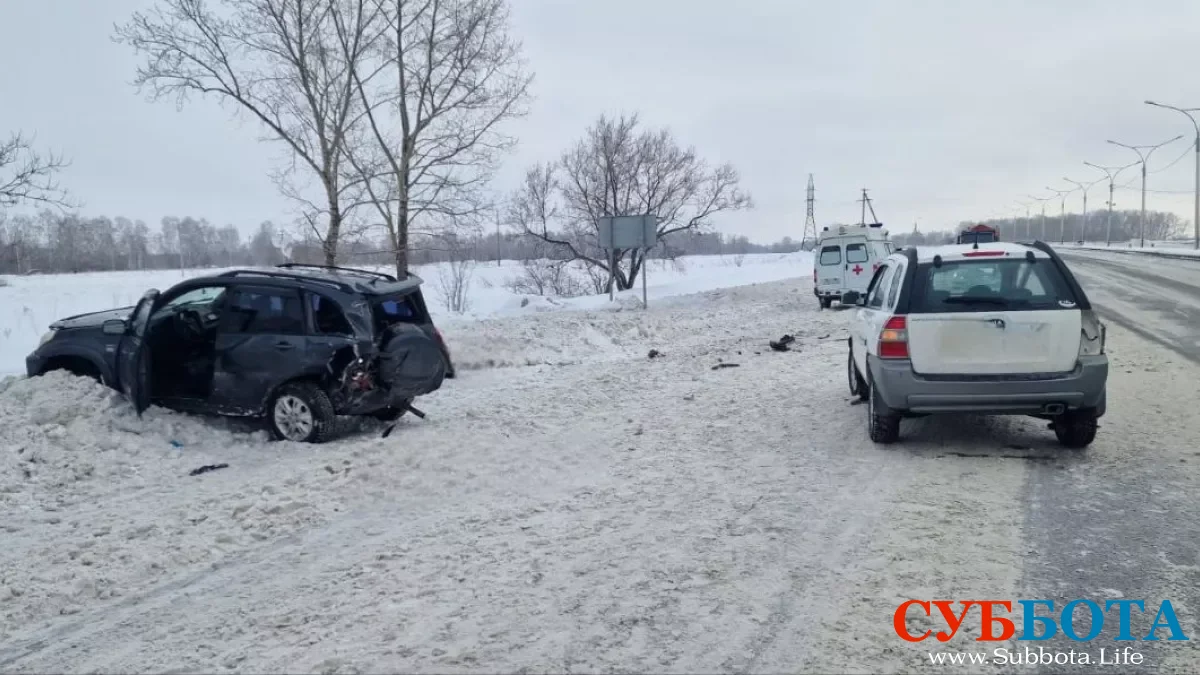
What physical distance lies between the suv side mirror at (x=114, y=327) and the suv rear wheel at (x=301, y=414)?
181cm

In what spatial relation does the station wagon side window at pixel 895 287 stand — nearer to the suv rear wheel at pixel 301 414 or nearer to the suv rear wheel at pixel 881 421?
the suv rear wheel at pixel 881 421

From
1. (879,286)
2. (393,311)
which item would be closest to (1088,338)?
(879,286)

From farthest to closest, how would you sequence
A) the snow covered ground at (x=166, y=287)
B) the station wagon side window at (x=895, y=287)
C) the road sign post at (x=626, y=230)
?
the road sign post at (x=626, y=230) < the snow covered ground at (x=166, y=287) < the station wagon side window at (x=895, y=287)

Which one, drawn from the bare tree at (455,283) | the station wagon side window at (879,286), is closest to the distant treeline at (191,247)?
the bare tree at (455,283)

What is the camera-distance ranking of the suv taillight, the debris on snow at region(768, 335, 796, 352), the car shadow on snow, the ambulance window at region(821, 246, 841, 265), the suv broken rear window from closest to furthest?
the suv taillight
the car shadow on snow
the suv broken rear window
the debris on snow at region(768, 335, 796, 352)
the ambulance window at region(821, 246, 841, 265)

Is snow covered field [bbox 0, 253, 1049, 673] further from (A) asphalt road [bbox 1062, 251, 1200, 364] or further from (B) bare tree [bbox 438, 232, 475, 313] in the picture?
→ (B) bare tree [bbox 438, 232, 475, 313]

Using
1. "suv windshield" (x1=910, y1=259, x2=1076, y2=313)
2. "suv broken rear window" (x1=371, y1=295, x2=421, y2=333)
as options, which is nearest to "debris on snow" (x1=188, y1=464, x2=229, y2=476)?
"suv broken rear window" (x1=371, y1=295, x2=421, y2=333)

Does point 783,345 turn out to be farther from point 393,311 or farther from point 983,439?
point 393,311

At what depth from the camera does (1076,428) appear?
→ 21.9 feet

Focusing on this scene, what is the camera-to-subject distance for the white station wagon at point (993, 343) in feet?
20.9

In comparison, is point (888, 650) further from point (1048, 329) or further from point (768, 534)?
point (1048, 329)

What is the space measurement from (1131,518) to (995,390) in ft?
4.89

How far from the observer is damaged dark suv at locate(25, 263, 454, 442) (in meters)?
7.63

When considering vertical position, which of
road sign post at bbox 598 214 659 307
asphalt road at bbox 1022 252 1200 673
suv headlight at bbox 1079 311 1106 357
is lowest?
asphalt road at bbox 1022 252 1200 673
